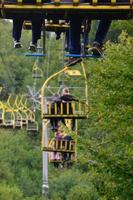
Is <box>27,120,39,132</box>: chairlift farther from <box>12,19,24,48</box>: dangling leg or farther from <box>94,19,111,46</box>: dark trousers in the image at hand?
<box>94,19,111,46</box>: dark trousers

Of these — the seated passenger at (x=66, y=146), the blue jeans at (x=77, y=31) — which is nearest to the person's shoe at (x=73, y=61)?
the blue jeans at (x=77, y=31)

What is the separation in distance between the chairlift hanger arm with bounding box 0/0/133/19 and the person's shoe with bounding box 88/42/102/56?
53.4 inches

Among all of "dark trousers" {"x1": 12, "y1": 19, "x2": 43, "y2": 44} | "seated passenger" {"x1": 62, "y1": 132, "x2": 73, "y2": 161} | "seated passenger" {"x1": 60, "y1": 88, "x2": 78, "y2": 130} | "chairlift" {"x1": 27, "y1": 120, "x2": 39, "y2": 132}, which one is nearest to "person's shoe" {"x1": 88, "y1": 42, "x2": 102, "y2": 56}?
"dark trousers" {"x1": 12, "y1": 19, "x2": 43, "y2": 44}

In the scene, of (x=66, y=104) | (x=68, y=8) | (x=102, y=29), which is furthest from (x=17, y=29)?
(x=66, y=104)

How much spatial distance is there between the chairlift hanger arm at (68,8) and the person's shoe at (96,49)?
4.45ft

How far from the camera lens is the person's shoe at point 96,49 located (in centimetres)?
1190

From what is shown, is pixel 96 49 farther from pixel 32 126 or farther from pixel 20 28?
pixel 32 126

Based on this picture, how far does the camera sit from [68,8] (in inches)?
406

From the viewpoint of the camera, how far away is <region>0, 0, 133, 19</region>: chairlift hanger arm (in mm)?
10344

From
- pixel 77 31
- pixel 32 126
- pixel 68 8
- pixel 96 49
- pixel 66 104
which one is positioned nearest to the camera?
pixel 68 8

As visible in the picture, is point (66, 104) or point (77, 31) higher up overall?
point (77, 31)

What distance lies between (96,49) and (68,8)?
167 centimetres

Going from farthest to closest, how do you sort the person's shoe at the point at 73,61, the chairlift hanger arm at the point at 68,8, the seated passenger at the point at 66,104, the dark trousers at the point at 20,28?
the seated passenger at the point at 66,104 < the person's shoe at the point at 73,61 < the dark trousers at the point at 20,28 < the chairlift hanger arm at the point at 68,8

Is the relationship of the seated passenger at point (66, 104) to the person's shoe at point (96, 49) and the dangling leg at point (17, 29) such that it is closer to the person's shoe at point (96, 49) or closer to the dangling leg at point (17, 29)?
the person's shoe at point (96, 49)
